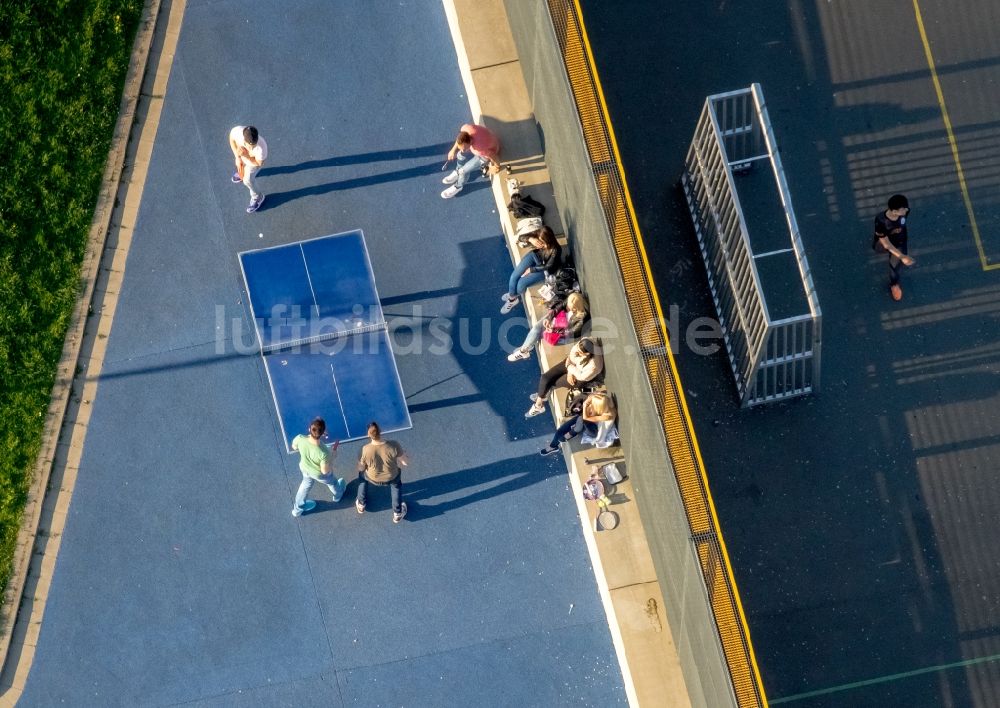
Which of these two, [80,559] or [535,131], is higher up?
[535,131]

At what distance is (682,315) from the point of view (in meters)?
16.9

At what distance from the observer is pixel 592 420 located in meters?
15.8

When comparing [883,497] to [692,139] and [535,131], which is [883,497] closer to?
[692,139]

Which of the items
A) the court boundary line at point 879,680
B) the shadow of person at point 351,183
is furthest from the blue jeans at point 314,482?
the court boundary line at point 879,680

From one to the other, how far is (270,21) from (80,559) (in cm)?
755

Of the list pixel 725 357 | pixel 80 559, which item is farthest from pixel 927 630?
pixel 80 559

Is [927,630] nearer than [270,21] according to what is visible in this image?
Yes

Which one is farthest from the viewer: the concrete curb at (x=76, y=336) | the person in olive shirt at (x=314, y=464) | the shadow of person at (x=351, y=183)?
the shadow of person at (x=351, y=183)

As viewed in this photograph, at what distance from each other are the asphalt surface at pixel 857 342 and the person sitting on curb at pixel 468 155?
195cm

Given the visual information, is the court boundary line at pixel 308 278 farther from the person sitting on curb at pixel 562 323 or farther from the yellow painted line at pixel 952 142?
the yellow painted line at pixel 952 142

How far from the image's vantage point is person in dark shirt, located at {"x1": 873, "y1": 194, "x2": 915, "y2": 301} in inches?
625

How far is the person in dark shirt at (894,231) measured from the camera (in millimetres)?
15875

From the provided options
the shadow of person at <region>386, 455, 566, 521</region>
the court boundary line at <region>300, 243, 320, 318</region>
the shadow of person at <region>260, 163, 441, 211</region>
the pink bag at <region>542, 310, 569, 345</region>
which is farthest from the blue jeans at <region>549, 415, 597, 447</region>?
the shadow of person at <region>260, 163, 441, 211</region>

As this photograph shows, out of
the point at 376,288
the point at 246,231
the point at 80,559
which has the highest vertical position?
the point at 246,231
